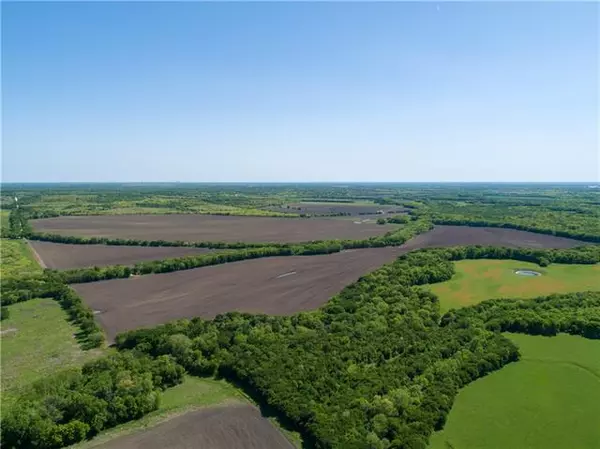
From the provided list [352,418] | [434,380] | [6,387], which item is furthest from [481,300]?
[6,387]

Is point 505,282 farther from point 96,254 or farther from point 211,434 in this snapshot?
point 96,254

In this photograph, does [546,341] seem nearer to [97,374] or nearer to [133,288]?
[97,374]

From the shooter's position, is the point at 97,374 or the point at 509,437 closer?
the point at 509,437

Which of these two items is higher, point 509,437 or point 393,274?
point 393,274

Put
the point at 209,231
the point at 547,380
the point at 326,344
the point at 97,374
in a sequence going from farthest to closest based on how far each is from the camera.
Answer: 1. the point at 209,231
2. the point at 326,344
3. the point at 547,380
4. the point at 97,374

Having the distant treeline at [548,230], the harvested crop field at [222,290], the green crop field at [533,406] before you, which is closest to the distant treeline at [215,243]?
the harvested crop field at [222,290]

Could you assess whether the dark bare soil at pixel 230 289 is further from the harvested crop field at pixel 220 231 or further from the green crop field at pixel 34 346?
the harvested crop field at pixel 220 231

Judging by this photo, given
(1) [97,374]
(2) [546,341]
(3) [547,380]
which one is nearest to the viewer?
(1) [97,374]
